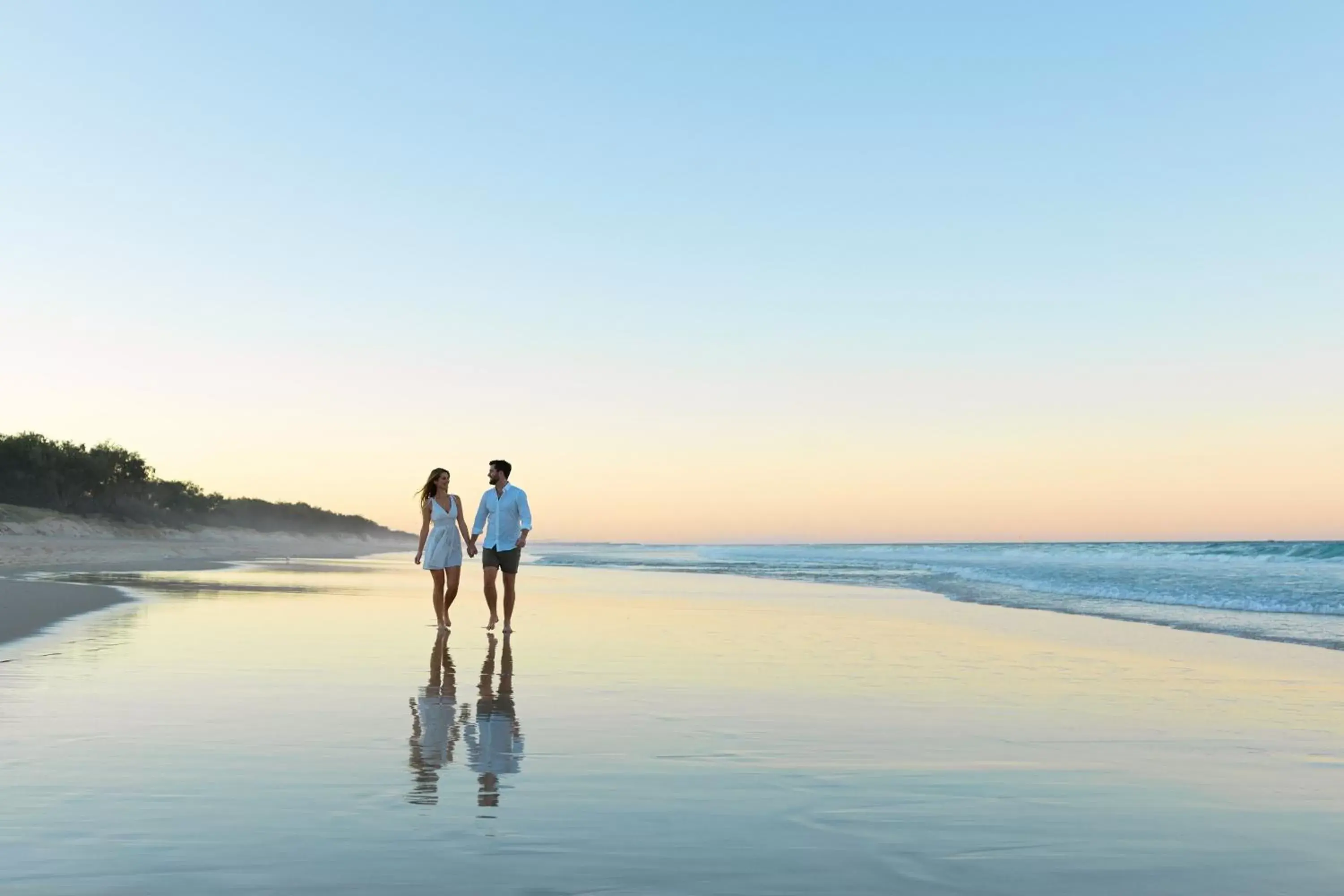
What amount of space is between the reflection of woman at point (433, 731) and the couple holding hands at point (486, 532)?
4.51 metres

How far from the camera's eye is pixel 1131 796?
5352mm

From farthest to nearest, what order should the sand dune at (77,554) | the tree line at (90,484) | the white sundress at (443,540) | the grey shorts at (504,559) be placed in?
the tree line at (90,484) → the sand dune at (77,554) → the white sundress at (443,540) → the grey shorts at (504,559)

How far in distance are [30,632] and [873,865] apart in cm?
1136

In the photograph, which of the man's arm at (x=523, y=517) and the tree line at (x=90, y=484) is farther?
the tree line at (x=90, y=484)

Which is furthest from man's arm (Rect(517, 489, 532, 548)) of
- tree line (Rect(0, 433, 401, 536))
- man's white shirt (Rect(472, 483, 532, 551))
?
tree line (Rect(0, 433, 401, 536))

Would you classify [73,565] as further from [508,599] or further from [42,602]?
[508,599]

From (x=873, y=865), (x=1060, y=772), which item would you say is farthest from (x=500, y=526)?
(x=873, y=865)

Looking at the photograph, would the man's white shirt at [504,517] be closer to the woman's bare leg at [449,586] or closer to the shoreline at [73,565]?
the woman's bare leg at [449,586]

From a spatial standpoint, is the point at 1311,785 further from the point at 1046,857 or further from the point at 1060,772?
the point at 1046,857

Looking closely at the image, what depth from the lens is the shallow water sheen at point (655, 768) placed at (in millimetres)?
4023

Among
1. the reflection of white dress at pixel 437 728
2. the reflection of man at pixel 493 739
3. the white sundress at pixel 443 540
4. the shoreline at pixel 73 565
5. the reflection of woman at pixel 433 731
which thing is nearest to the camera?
the reflection of woman at pixel 433 731

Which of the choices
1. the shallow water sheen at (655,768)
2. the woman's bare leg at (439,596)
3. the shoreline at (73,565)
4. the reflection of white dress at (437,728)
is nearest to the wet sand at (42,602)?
the shoreline at (73,565)

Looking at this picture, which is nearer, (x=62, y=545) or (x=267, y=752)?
(x=267, y=752)

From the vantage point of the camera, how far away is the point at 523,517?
14805mm
